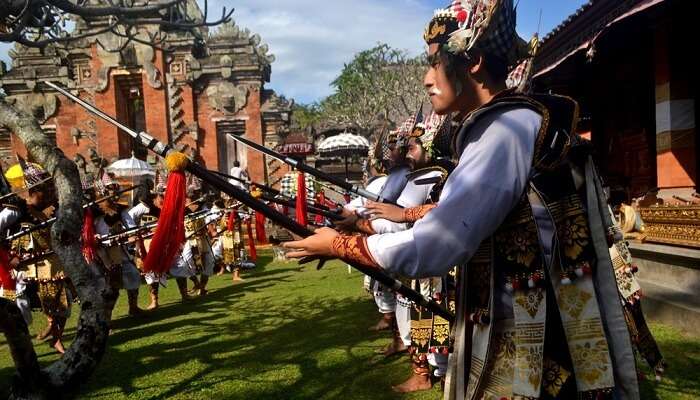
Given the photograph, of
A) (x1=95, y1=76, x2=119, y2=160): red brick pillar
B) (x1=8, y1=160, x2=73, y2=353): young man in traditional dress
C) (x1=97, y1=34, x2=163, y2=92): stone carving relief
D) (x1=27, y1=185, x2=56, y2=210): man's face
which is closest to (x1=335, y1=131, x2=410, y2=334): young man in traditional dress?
(x1=27, y1=185, x2=56, y2=210): man's face

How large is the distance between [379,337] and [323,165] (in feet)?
62.8

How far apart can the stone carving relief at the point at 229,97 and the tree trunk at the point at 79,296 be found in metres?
16.7

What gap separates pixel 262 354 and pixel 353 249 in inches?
171

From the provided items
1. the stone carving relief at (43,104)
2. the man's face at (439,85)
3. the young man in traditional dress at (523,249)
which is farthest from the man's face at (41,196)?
the stone carving relief at (43,104)

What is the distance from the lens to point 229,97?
1945 centimetres

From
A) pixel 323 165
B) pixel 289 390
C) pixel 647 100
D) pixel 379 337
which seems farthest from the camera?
pixel 323 165

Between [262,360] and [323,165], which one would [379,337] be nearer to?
[262,360]

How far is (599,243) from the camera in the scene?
1687 mm

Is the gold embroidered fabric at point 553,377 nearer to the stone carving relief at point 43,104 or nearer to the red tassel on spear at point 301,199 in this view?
the red tassel on spear at point 301,199

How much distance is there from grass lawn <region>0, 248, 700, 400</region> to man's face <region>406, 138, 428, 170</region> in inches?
77.0

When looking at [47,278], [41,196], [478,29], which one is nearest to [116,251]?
[47,278]

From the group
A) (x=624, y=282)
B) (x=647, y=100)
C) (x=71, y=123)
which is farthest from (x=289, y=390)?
(x=71, y=123)

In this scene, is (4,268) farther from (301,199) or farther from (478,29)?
(478,29)

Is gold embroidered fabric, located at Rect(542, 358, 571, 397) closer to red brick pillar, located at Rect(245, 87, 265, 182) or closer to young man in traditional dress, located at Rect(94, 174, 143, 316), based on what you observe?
young man in traditional dress, located at Rect(94, 174, 143, 316)
